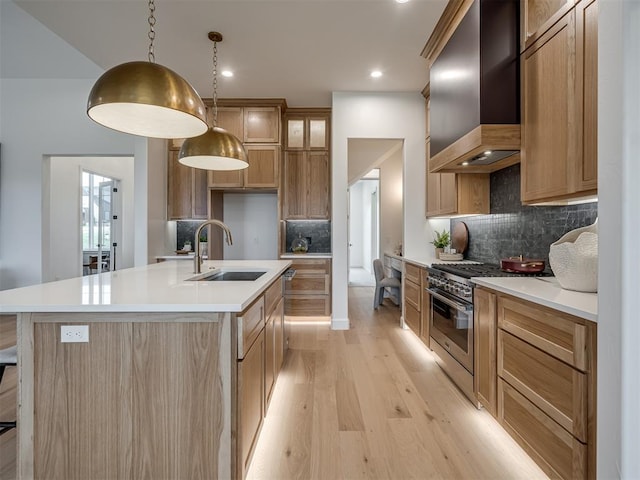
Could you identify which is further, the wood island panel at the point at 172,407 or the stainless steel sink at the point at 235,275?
the stainless steel sink at the point at 235,275

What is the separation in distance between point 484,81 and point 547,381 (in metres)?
1.81

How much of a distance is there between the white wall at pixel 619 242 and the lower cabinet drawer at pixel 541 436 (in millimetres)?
157

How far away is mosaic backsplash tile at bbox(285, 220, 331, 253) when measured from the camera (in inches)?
185

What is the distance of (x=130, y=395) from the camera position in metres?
1.25

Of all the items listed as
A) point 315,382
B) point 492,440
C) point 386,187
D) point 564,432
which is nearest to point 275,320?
point 315,382

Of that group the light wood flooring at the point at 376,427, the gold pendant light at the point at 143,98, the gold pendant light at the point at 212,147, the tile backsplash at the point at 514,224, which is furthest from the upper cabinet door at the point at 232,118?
the tile backsplash at the point at 514,224

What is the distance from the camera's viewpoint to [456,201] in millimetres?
3109

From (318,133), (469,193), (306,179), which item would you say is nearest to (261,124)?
(318,133)

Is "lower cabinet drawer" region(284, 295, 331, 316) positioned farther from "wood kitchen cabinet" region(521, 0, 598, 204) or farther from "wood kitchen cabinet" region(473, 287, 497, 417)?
"wood kitchen cabinet" region(521, 0, 598, 204)

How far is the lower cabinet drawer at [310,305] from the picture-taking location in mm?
4133

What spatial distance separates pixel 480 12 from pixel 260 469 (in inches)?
119

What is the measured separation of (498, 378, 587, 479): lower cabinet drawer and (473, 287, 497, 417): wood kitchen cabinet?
0.09 m

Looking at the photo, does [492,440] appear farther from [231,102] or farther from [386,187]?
[386,187]

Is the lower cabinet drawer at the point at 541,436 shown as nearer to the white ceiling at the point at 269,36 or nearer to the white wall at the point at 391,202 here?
the white ceiling at the point at 269,36
